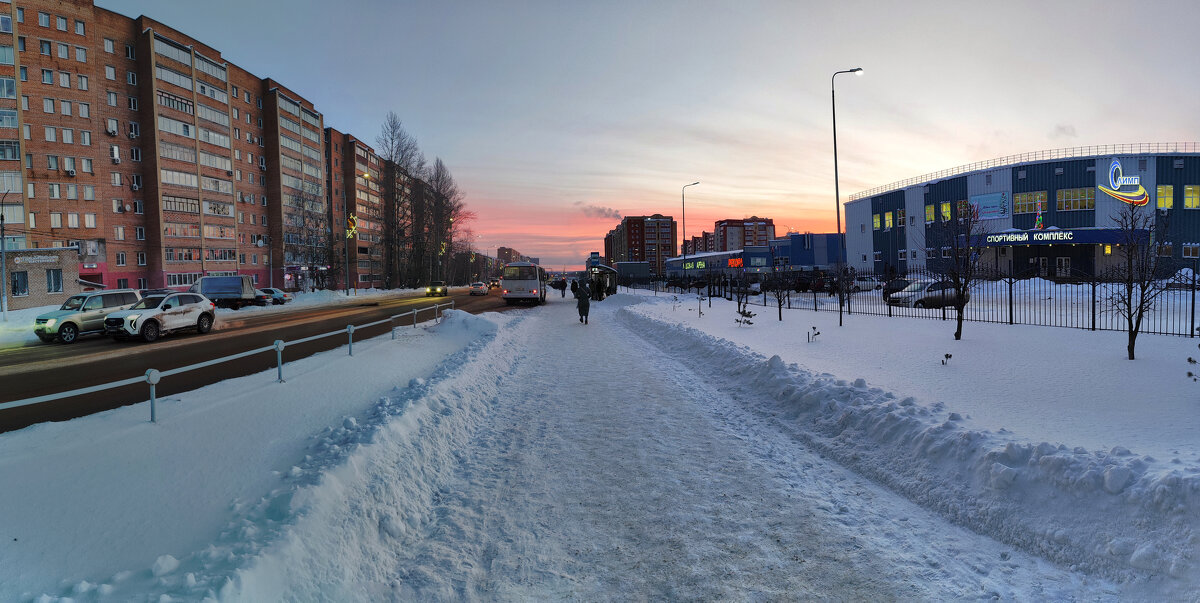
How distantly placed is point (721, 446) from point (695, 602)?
3.09 meters

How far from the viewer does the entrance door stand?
46125 millimetres

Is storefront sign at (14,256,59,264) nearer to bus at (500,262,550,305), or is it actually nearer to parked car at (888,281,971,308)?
bus at (500,262,550,305)

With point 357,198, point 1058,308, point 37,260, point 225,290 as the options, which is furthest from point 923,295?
point 357,198

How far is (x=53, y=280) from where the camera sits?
35500 mm

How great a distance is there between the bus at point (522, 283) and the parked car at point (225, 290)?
679 inches

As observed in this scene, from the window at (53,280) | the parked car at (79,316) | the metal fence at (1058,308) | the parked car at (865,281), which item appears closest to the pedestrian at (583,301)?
the metal fence at (1058,308)

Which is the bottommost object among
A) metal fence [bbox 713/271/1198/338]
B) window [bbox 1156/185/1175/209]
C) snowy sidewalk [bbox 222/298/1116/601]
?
snowy sidewalk [bbox 222/298/1116/601]

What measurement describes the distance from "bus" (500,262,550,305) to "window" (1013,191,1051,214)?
49.6 m

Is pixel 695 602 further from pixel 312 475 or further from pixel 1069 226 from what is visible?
pixel 1069 226

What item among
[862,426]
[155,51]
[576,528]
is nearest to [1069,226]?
[862,426]

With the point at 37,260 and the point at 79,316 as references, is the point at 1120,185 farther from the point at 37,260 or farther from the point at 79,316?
the point at 37,260

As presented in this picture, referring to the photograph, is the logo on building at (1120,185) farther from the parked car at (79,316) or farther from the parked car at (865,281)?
the parked car at (79,316)

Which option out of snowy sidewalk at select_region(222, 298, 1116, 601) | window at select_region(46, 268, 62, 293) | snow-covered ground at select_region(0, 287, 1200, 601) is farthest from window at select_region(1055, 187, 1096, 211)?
window at select_region(46, 268, 62, 293)

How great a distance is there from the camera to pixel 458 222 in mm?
76750
